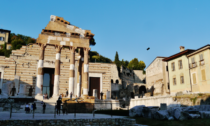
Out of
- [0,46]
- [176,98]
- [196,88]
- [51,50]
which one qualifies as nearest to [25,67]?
[51,50]

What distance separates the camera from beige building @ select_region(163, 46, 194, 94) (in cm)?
3097

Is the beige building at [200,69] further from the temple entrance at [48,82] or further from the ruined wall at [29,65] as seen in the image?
the temple entrance at [48,82]

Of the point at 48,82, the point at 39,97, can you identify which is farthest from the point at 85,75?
the point at 48,82

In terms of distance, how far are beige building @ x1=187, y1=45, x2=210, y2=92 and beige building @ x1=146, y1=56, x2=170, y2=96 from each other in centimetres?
990

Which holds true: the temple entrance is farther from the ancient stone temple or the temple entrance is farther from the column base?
the column base

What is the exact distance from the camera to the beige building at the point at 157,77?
133 ft

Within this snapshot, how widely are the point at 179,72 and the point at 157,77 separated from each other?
1387 centimetres

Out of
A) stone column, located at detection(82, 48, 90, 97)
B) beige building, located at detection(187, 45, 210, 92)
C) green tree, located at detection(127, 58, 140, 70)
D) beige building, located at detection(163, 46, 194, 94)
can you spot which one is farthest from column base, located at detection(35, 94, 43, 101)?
green tree, located at detection(127, 58, 140, 70)

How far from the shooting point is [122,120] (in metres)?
12.8

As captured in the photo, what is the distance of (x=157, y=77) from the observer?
46469 millimetres

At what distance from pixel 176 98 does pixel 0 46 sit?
59.8 m

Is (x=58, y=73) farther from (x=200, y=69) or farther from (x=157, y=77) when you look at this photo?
(x=157, y=77)

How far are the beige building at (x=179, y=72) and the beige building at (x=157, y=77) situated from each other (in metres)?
5.29

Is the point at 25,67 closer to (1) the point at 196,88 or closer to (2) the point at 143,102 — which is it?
(2) the point at 143,102
